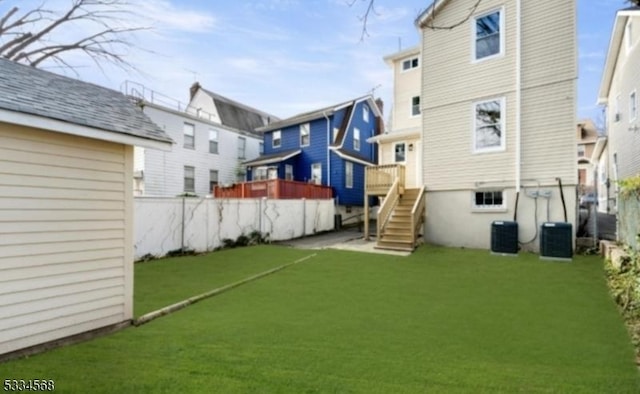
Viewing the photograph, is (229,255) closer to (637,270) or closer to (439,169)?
(439,169)

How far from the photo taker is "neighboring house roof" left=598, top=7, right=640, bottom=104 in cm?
1287

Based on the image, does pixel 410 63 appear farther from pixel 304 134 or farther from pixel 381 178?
pixel 304 134

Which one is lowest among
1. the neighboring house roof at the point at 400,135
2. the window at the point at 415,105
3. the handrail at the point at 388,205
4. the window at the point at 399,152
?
the handrail at the point at 388,205

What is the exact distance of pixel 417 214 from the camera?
11.6 m

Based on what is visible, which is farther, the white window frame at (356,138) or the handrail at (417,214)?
the white window frame at (356,138)

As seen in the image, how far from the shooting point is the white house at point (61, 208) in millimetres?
3801

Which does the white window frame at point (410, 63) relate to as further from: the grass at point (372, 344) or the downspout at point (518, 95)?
the grass at point (372, 344)

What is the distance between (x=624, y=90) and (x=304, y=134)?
15362 mm

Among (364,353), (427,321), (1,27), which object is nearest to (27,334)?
(364,353)

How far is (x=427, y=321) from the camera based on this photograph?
488 cm

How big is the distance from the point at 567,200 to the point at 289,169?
14931 millimetres

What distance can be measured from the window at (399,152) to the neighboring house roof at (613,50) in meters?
8.76

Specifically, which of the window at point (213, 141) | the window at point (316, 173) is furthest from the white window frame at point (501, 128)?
the window at point (213, 141)

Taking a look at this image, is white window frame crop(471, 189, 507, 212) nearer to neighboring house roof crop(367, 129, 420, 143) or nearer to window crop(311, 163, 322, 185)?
neighboring house roof crop(367, 129, 420, 143)
